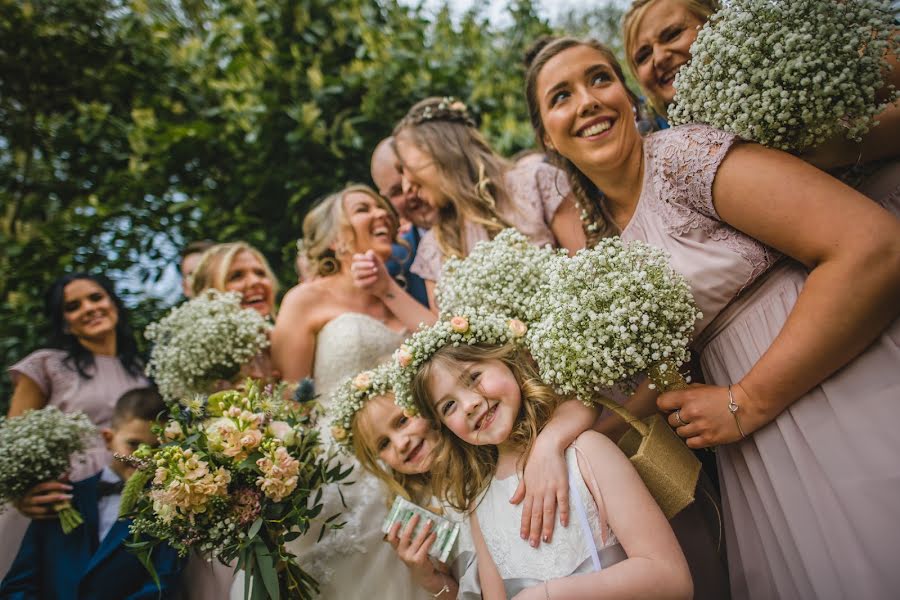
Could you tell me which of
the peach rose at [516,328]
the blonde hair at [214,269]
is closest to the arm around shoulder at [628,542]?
the peach rose at [516,328]

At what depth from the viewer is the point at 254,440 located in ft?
9.66

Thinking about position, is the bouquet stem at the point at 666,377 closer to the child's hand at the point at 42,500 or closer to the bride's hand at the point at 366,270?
the bride's hand at the point at 366,270

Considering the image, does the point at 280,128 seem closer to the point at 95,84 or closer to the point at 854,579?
the point at 95,84

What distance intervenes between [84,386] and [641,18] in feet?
18.6

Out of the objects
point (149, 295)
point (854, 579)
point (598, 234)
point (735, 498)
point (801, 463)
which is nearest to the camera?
point (854, 579)

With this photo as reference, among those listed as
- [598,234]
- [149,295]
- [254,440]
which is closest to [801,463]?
[598,234]

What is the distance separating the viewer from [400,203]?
5348 mm

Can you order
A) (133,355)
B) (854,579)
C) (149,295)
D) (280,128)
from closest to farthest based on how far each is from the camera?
(854,579)
(133,355)
(280,128)
(149,295)

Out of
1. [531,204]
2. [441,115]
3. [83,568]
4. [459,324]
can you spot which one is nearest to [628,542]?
[459,324]

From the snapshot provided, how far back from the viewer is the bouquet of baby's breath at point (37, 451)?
3.91m

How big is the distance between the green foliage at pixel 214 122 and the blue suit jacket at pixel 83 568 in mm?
3083

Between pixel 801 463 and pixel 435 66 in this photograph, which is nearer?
pixel 801 463

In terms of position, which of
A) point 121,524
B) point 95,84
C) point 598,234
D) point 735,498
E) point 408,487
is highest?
point 95,84

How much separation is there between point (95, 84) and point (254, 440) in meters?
7.28
